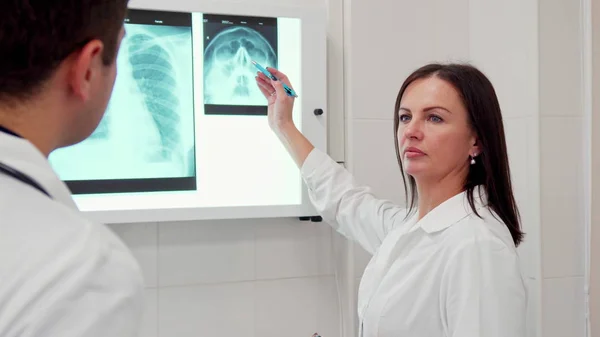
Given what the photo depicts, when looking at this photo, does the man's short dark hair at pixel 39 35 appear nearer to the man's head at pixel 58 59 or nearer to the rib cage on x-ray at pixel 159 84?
the man's head at pixel 58 59

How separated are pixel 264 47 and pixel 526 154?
0.79m

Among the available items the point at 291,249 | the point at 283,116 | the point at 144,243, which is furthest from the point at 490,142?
the point at 144,243

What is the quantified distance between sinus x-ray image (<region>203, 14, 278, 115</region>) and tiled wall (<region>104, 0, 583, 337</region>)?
0.58ft

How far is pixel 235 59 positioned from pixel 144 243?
0.56m

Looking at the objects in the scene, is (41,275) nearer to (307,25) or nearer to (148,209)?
(148,209)

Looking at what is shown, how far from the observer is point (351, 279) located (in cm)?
177

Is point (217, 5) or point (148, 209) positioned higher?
point (217, 5)

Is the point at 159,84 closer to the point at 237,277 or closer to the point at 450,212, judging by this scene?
the point at 237,277

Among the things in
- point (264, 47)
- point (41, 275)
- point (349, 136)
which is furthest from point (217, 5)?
point (41, 275)

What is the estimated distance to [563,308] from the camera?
170 cm

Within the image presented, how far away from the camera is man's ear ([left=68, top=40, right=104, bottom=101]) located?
624 mm

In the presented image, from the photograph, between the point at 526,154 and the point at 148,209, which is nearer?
the point at 148,209

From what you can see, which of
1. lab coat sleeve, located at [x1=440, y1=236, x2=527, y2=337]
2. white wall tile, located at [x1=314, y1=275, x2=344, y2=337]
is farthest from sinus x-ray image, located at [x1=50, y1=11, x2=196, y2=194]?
lab coat sleeve, located at [x1=440, y1=236, x2=527, y2=337]

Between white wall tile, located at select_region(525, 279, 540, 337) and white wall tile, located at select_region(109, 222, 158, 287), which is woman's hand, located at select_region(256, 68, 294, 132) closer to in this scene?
white wall tile, located at select_region(109, 222, 158, 287)
